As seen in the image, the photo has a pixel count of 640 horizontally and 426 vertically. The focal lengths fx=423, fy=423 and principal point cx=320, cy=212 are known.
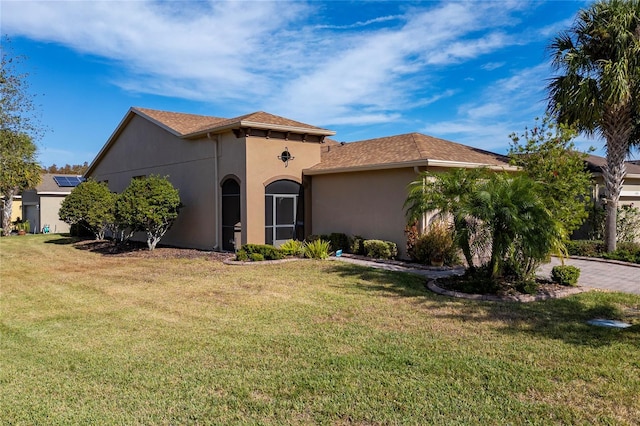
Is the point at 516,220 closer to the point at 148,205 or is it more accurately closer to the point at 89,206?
the point at 148,205

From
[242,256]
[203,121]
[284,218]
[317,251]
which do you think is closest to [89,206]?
[203,121]

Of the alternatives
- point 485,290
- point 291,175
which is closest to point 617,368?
point 485,290

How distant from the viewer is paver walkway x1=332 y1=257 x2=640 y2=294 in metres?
10.1

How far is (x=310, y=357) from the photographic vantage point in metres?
5.24

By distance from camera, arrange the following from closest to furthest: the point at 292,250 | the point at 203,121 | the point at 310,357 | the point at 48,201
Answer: the point at 310,357, the point at 292,250, the point at 203,121, the point at 48,201

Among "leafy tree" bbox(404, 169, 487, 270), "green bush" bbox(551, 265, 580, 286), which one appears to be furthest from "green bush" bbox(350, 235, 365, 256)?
"green bush" bbox(551, 265, 580, 286)

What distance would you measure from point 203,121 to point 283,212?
25.9ft

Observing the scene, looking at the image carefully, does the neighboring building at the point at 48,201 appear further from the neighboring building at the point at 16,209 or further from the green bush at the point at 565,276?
the green bush at the point at 565,276

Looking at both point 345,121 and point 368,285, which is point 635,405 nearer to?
point 368,285

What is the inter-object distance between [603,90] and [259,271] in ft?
40.5

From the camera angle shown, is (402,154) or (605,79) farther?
(402,154)

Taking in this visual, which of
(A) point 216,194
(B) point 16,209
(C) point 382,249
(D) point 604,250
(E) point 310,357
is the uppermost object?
(A) point 216,194

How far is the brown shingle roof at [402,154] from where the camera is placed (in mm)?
13820

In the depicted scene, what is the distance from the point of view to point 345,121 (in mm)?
26172
